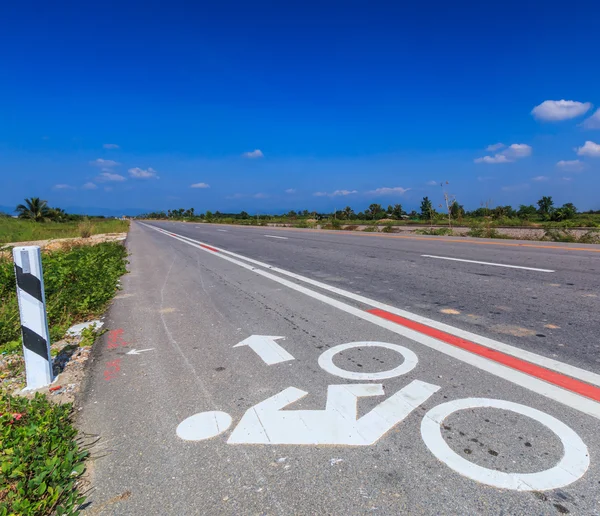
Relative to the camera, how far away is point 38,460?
177 centimetres

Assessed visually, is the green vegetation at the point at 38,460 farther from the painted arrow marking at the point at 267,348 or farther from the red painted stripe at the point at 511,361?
the red painted stripe at the point at 511,361

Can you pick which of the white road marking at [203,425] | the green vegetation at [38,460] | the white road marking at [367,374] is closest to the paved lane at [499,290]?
the white road marking at [367,374]

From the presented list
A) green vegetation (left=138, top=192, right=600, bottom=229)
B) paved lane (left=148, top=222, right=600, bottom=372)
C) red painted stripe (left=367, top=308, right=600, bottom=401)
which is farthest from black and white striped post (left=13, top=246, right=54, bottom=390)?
green vegetation (left=138, top=192, right=600, bottom=229)

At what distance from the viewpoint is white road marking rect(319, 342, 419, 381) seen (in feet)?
8.60

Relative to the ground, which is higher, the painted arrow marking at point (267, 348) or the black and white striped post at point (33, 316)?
the black and white striped post at point (33, 316)

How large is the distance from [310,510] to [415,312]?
3.05 meters

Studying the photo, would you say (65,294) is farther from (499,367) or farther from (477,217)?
(477,217)


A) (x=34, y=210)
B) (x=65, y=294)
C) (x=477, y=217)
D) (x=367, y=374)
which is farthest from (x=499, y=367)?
(x=34, y=210)

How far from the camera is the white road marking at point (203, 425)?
2006 mm

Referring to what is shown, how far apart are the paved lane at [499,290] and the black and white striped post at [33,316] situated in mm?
3710

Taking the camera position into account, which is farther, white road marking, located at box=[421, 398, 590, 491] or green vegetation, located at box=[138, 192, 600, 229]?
green vegetation, located at box=[138, 192, 600, 229]

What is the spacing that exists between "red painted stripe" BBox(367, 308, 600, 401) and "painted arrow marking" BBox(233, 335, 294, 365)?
1374 mm

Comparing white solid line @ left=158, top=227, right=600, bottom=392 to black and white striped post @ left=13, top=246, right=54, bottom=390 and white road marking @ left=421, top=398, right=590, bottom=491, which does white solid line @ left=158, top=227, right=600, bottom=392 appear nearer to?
white road marking @ left=421, top=398, right=590, bottom=491

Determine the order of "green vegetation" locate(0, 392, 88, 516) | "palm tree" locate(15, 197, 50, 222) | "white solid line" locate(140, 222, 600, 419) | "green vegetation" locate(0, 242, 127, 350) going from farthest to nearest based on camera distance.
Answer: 1. "palm tree" locate(15, 197, 50, 222)
2. "green vegetation" locate(0, 242, 127, 350)
3. "white solid line" locate(140, 222, 600, 419)
4. "green vegetation" locate(0, 392, 88, 516)
